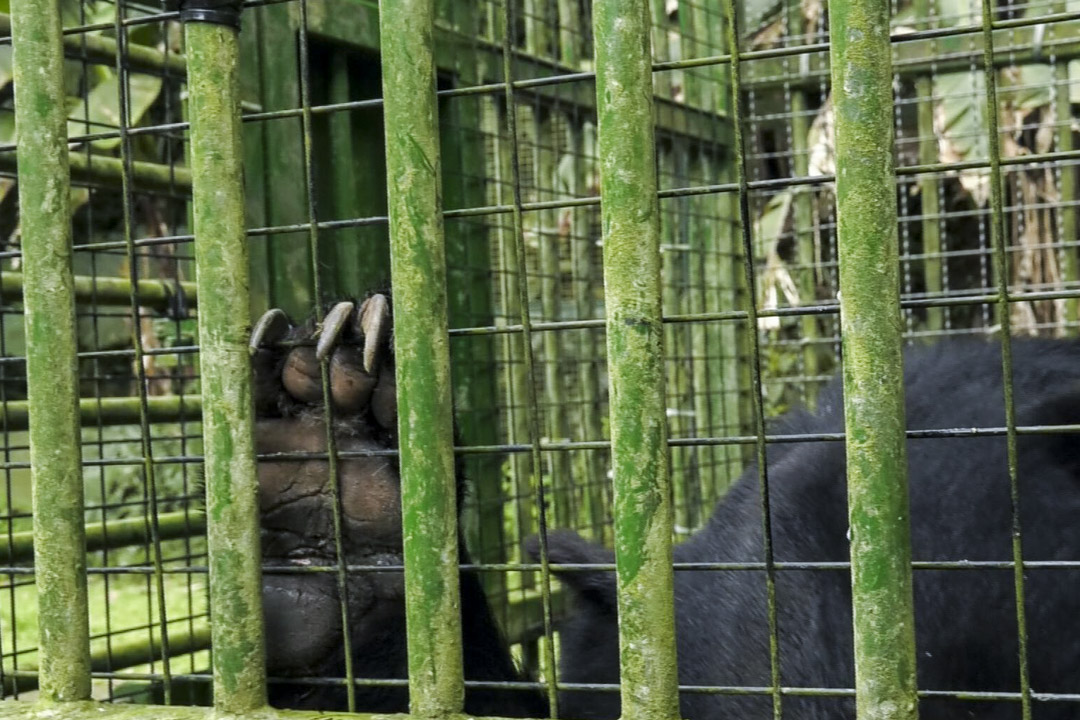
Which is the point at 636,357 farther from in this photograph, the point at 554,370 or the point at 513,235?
the point at 554,370

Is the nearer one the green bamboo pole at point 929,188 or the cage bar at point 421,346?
the cage bar at point 421,346

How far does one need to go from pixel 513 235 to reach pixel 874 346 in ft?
→ 9.82

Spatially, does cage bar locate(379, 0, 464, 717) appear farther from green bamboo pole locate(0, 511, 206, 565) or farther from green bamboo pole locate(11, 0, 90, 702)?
green bamboo pole locate(0, 511, 206, 565)

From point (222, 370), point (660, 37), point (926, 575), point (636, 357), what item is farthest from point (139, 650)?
point (660, 37)

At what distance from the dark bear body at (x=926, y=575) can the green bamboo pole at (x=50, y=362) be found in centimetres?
104

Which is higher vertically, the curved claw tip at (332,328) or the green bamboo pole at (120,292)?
the green bamboo pole at (120,292)

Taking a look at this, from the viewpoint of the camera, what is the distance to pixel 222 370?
65.5 inches

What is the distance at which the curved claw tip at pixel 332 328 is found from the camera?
6.07ft

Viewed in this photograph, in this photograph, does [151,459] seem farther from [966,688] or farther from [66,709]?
[966,688]

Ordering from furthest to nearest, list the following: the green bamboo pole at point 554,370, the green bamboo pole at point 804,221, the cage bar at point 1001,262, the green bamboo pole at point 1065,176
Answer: the green bamboo pole at point 804,221
the green bamboo pole at point 1065,176
the green bamboo pole at point 554,370
the cage bar at point 1001,262

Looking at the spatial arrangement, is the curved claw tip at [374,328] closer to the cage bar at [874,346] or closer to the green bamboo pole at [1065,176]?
the cage bar at [874,346]

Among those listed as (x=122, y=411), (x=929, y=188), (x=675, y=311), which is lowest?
(x=122, y=411)

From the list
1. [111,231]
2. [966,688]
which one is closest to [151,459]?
[966,688]

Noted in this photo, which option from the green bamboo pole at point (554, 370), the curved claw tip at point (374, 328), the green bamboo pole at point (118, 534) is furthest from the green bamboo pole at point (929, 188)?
the curved claw tip at point (374, 328)
